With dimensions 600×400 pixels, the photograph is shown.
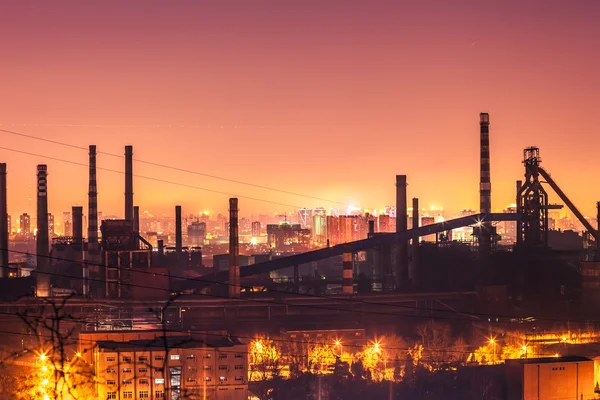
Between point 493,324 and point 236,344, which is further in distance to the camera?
point 493,324

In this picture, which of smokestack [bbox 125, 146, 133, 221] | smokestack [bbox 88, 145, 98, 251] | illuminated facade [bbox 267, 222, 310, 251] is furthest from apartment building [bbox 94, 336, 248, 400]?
illuminated facade [bbox 267, 222, 310, 251]

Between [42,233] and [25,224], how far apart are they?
4706 cm

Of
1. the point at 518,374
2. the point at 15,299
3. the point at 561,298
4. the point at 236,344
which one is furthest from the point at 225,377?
the point at 561,298

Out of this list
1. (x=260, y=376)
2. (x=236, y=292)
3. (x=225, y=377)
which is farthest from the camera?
(x=236, y=292)

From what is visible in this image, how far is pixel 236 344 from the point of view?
20016 mm

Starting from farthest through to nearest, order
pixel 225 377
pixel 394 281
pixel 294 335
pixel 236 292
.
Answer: pixel 394 281, pixel 236 292, pixel 294 335, pixel 225 377

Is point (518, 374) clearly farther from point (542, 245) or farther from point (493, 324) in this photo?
point (542, 245)

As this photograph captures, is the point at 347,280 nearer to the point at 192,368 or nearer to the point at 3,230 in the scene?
the point at 192,368

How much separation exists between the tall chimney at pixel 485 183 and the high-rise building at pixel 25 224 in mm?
50786

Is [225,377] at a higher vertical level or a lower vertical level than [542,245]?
lower

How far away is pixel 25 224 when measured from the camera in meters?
73.4

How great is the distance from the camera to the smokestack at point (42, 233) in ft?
89.5

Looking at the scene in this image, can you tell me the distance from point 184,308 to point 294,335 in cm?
314

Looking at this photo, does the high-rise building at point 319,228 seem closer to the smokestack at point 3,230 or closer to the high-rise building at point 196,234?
the high-rise building at point 196,234
